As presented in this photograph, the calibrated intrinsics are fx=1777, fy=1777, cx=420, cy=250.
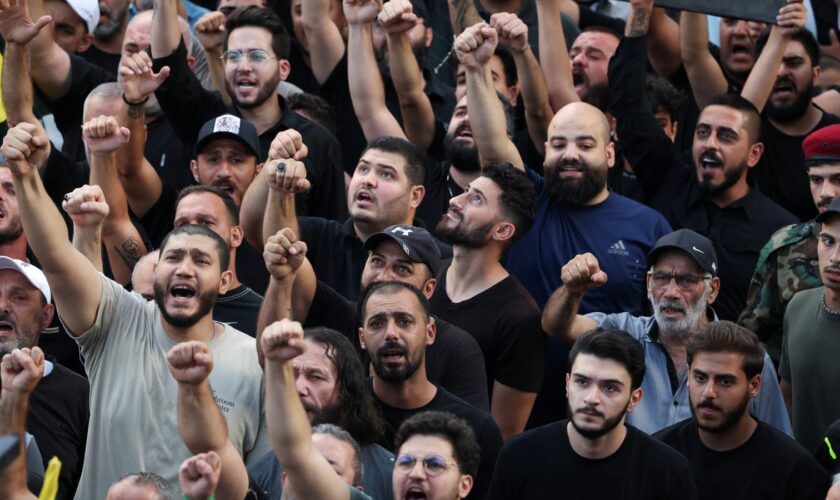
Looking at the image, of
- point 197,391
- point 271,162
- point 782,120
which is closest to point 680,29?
point 782,120

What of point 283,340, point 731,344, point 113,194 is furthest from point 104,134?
point 731,344

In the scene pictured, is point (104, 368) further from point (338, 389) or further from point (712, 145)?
point (712, 145)

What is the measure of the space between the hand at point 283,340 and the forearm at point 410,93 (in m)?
3.26

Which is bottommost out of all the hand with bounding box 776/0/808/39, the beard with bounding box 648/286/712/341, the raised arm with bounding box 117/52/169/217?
the beard with bounding box 648/286/712/341

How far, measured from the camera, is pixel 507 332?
301 inches

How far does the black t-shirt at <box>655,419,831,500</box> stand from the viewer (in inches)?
260

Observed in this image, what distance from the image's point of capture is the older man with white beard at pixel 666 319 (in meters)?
7.20

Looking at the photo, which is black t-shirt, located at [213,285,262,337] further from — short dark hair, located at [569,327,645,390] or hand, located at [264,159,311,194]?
short dark hair, located at [569,327,645,390]

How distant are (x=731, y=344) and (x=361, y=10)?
2974mm

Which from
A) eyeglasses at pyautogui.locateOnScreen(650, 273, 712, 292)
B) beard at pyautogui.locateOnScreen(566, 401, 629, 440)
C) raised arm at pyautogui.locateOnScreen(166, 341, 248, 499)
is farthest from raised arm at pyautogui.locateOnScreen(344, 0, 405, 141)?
raised arm at pyautogui.locateOnScreen(166, 341, 248, 499)

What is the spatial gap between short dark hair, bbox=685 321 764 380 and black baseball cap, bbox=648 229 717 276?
61 cm

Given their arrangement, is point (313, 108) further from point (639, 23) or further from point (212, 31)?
point (639, 23)

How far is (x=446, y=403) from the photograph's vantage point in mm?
6977

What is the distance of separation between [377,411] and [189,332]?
819mm
